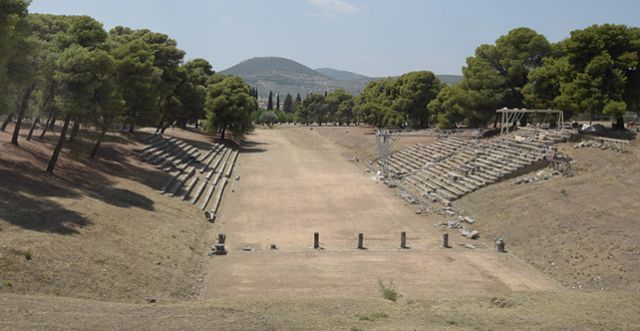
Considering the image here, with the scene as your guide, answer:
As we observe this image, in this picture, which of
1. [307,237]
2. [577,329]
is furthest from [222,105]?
[577,329]

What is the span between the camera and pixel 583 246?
24000 mm

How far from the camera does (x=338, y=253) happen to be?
25.4 meters

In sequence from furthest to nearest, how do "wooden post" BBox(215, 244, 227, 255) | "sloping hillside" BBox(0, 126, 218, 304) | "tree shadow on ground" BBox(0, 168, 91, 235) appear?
"wooden post" BBox(215, 244, 227, 255) < "tree shadow on ground" BBox(0, 168, 91, 235) < "sloping hillside" BBox(0, 126, 218, 304)

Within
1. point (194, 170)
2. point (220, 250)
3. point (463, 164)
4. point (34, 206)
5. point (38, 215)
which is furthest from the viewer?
point (194, 170)

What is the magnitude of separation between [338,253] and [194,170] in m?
24.1

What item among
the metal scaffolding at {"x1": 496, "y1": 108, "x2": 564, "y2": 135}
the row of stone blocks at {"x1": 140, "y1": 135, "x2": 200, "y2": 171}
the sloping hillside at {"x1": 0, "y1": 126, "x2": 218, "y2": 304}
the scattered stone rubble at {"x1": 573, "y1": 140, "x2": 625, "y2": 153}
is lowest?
the sloping hillside at {"x1": 0, "y1": 126, "x2": 218, "y2": 304}

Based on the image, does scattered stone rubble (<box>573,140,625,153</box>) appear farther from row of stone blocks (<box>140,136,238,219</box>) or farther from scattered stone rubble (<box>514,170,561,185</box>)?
row of stone blocks (<box>140,136,238,219</box>)

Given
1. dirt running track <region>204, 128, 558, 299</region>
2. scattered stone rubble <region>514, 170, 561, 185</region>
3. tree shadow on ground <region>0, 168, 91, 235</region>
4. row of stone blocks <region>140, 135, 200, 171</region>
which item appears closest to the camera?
dirt running track <region>204, 128, 558, 299</region>

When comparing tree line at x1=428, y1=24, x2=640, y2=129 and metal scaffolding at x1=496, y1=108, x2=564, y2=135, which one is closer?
tree line at x1=428, y1=24, x2=640, y2=129

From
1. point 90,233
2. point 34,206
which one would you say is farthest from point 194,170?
point 90,233

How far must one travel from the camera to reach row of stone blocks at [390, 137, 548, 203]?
126 feet

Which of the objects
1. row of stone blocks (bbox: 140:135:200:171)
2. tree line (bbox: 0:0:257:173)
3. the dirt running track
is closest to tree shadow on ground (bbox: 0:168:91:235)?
tree line (bbox: 0:0:257:173)

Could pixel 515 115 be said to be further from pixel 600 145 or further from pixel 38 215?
pixel 38 215

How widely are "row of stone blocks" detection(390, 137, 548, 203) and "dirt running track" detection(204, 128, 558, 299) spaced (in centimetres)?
350
